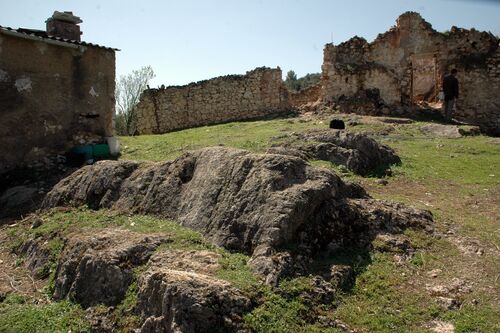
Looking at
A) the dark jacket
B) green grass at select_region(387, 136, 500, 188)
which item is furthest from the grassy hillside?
the dark jacket

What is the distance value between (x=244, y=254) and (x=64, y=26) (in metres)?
9.77

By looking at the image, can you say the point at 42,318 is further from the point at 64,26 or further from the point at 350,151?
the point at 64,26

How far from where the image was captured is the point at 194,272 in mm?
4871

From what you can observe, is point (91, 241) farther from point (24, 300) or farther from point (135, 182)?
point (135, 182)

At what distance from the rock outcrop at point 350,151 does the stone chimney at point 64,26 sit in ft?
21.5

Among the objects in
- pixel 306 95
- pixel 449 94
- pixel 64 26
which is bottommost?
pixel 449 94

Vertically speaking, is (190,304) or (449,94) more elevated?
(449,94)

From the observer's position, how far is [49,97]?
11.3 m

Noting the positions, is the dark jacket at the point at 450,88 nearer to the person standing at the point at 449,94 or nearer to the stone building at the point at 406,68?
the person standing at the point at 449,94

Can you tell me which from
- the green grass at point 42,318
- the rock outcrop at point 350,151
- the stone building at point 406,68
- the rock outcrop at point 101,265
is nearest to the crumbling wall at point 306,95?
the stone building at point 406,68

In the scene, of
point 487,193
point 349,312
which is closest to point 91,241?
point 349,312

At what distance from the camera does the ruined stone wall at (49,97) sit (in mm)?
10695

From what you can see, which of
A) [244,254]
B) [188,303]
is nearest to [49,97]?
[244,254]

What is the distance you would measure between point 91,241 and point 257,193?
2.06 meters
